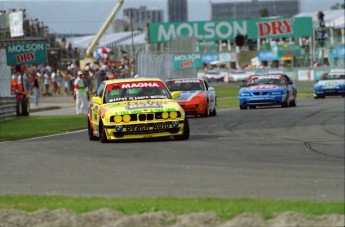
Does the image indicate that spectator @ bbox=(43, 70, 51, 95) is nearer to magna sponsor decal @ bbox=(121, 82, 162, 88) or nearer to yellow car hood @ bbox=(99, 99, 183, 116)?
magna sponsor decal @ bbox=(121, 82, 162, 88)

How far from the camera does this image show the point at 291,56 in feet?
325

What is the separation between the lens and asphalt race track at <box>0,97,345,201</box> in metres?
12.4

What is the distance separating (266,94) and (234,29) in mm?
48724

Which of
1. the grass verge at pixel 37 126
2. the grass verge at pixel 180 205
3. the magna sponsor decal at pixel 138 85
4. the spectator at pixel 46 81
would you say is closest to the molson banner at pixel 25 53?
the grass verge at pixel 37 126

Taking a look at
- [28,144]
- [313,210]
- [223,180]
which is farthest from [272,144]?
[313,210]

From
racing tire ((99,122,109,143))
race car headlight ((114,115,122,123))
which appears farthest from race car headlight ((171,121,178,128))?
racing tire ((99,122,109,143))

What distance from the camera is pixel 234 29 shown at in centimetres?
8419

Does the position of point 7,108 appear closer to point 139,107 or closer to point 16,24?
point 139,107

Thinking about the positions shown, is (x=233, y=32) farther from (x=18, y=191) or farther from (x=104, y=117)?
(x=18, y=191)

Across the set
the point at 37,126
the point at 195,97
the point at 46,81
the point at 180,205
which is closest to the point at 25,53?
the point at 195,97

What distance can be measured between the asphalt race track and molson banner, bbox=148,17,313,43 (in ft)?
181

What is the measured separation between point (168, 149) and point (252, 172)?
4454 mm

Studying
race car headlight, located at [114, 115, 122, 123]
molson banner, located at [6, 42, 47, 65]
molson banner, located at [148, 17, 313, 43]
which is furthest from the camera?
molson banner, located at [148, 17, 313, 43]

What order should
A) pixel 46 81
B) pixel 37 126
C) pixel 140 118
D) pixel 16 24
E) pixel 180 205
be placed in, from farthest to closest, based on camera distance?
1. pixel 46 81
2. pixel 16 24
3. pixel 37 126
4. pixel 140 118
5. pixel 180 205
